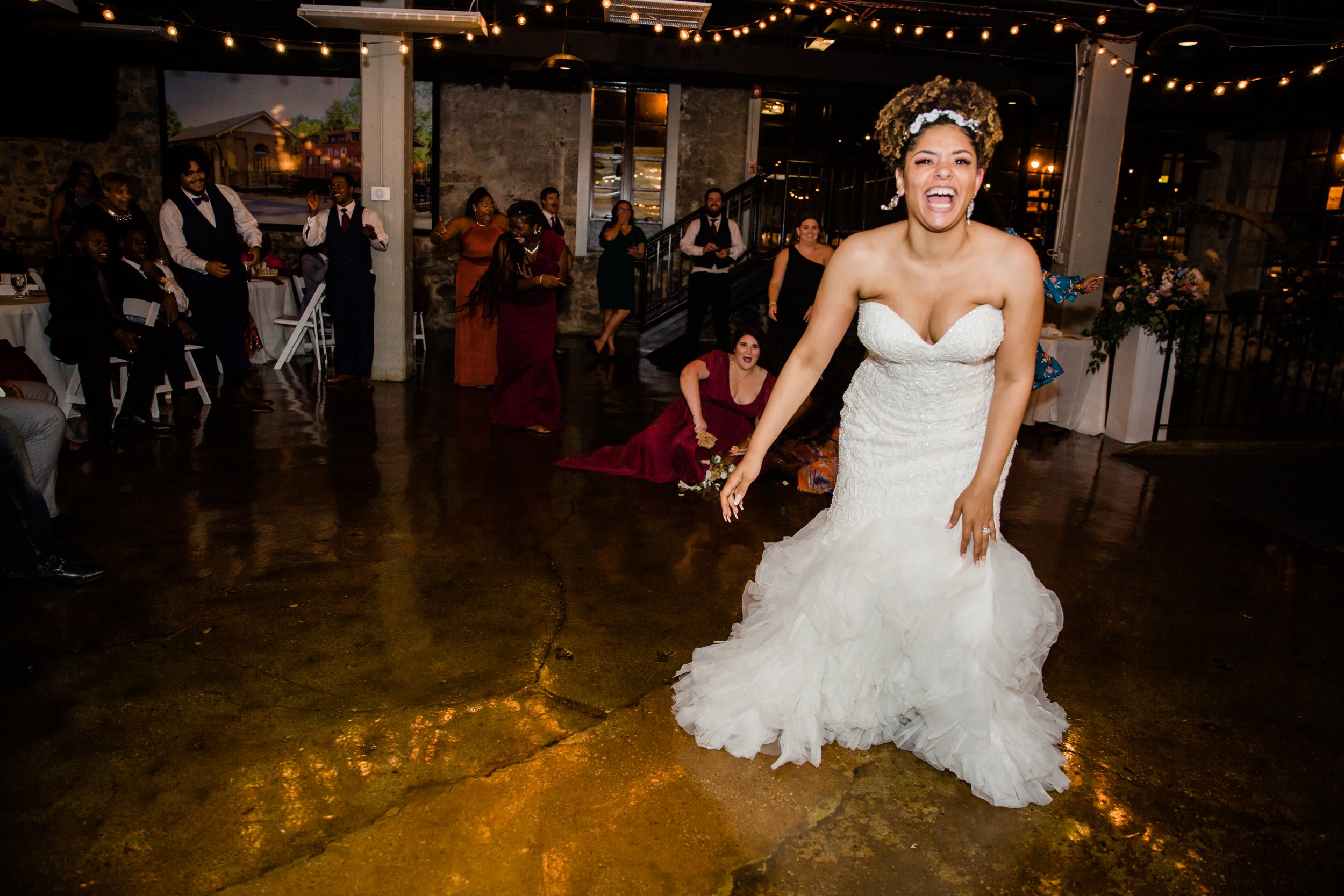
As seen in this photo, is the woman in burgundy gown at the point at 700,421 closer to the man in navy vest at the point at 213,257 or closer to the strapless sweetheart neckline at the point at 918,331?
the strapless sweetheart neckline at the point at 918,331

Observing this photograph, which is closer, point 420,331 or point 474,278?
point 474,278

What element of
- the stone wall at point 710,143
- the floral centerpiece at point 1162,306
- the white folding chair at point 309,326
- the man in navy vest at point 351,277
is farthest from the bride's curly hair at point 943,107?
the stone wall at point 710,143

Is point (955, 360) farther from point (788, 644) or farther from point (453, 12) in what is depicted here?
point (453, 12)

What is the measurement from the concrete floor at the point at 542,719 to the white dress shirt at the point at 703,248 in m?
5.33

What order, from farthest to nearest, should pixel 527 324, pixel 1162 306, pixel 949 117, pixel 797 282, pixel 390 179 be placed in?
1. pixel 390 179
2. pixel 1162 306
3. pixel 797 282
4. pixel 527 324
5. pixel 949 117

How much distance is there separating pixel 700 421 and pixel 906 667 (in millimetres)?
2686

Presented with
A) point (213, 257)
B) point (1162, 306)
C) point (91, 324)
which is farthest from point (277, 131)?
point (1162, 306)

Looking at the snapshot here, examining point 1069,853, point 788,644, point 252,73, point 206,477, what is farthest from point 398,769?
point 252,73

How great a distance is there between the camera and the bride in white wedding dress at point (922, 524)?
85.7 inches

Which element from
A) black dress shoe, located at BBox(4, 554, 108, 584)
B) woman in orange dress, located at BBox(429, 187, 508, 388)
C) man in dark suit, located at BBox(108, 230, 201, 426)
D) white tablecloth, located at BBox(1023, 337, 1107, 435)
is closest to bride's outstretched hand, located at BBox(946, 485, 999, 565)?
black dress shoe, located at BBox(4, 554, 108, 584)

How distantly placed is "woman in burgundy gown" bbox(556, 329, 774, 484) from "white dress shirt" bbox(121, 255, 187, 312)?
9.95 ft

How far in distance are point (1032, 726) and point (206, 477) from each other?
424 centimetres

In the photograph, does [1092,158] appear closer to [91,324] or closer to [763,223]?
[763,223]

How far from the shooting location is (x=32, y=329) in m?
5.15
